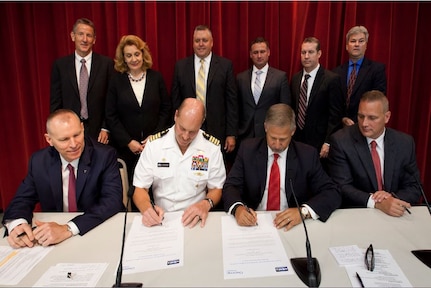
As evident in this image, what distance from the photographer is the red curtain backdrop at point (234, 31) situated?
3594 millimetres

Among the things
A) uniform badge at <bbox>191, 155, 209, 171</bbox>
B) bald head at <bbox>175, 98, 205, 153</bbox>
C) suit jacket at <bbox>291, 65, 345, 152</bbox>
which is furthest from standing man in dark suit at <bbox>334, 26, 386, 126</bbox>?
bald head at <bbox>175, 98, 205, 153</bbox>

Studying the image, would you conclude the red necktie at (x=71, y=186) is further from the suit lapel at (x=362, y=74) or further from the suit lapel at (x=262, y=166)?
the suit lapel at (x=362, y=74)

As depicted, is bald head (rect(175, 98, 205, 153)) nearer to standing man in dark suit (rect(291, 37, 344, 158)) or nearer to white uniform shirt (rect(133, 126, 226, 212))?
white uniform shirt (rect(133, 126, 226, 212))

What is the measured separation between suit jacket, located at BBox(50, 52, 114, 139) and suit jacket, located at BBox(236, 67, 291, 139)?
1.21m

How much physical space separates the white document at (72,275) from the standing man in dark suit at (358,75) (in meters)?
2.46

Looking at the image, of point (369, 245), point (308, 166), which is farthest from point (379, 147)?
point (369, 245)

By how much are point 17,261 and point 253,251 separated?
1006 millimetres

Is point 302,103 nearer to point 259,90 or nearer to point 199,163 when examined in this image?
point 259,90

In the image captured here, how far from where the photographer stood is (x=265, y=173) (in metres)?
2.21

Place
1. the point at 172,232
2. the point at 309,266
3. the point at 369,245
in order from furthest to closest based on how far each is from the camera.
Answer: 1. the point at 172,232
2. the point at 369,245
3. the point at 309,266

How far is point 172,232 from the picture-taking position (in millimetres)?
1707

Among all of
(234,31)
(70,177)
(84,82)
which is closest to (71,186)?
(70,177)

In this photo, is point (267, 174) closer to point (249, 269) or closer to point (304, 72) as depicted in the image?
point (249, 269)

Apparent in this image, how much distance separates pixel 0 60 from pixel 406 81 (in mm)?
4356
